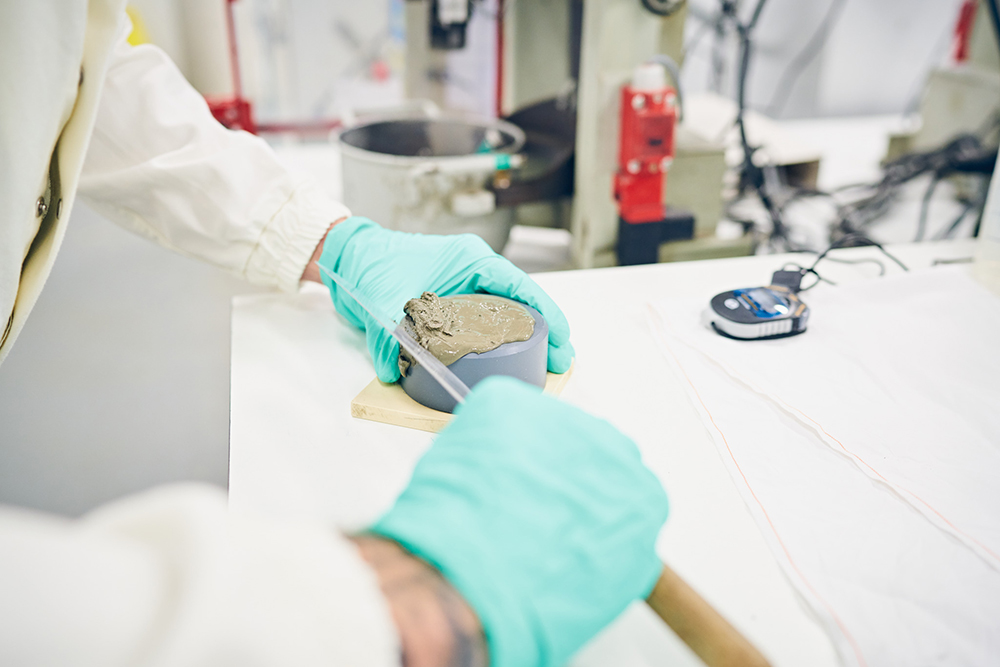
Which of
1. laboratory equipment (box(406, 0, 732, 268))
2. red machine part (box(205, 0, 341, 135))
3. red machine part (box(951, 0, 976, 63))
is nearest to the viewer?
laboratory equipment (box(406, 0, 732, 268))

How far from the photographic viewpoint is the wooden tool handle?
1.30 ft

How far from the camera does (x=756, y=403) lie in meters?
0.70

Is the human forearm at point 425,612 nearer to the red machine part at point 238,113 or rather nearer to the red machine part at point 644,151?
the red machine part at point 644,151

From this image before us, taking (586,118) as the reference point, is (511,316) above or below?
below

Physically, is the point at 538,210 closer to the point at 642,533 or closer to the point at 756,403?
the point at 756,403

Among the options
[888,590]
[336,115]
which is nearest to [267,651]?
[888,590]

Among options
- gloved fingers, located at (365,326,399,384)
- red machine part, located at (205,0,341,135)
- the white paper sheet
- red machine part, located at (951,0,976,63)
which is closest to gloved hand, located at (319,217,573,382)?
gloved fingers, located at (365,326,399,384)

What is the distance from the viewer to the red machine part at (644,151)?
4.38 feet

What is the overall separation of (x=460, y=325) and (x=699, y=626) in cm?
36

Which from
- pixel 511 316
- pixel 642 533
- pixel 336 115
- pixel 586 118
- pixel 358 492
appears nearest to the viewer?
pixel 642 533

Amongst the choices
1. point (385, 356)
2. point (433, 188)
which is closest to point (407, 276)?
point (385, 356)

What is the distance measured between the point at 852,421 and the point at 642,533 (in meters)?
0.35

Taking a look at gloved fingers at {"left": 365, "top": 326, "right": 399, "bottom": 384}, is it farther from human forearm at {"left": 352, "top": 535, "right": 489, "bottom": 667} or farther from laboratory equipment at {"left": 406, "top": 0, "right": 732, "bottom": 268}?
laboratory equipment at {"left": 406, "top": 0, "right": 732, "bottom": 268}

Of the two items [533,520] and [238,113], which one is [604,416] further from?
[238,113]
